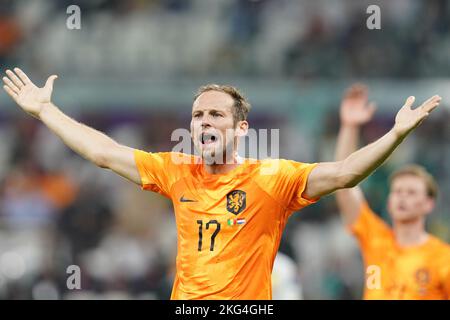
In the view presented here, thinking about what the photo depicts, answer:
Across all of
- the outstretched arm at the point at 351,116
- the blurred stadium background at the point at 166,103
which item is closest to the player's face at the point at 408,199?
the outstretched arm at the point at 351,116

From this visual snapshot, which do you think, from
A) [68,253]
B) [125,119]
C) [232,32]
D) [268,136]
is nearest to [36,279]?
[68,253]

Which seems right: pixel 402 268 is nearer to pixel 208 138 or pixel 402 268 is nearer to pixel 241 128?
pixel 241 128

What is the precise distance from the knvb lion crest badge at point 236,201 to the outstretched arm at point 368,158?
0.42 m

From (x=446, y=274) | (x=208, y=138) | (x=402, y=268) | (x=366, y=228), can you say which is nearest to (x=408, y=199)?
(x=366, y=228)

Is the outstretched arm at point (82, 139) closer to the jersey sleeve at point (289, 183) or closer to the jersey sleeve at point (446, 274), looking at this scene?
the jersey sleeve at point (289, 183)

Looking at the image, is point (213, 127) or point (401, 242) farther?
point (401, 242)

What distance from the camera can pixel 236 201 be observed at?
17.3ft

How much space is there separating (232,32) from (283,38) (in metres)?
0.85

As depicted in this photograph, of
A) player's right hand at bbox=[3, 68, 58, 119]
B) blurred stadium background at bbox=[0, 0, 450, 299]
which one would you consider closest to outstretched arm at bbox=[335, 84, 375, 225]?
player's right hand at bbox=[3, 68, 58, 119]

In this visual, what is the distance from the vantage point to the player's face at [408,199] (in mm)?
7645

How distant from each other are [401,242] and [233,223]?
2.90 m

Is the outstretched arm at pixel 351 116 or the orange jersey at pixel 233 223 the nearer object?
the orange jersey at pixel 233 223

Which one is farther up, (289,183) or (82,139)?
(82,139)

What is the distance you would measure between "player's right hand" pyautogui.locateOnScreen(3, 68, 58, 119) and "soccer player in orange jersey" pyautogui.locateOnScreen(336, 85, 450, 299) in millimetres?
2475
